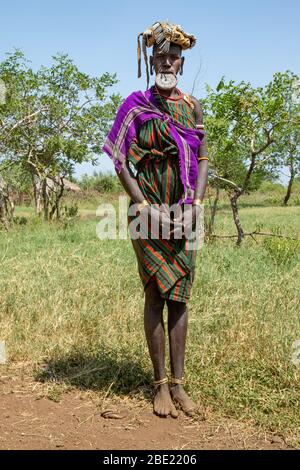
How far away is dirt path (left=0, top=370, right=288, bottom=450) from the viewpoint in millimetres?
2639

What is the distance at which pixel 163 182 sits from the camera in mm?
2957

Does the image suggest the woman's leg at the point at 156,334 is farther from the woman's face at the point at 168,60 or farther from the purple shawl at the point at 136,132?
the woman's face at the point at 168,60

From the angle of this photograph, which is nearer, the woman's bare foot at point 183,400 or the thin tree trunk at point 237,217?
the woman's bare foot at point 183,400

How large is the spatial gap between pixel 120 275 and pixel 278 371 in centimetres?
240

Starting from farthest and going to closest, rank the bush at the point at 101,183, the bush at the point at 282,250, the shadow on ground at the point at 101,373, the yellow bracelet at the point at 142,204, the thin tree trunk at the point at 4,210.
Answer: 1. the bush at the point at 101,183
2. the thin tree trunk at the point at 4,210
3. the bush at the point at 282,250
4. the shadow on ground at the point at 101,373
5. the yellow bracelet at the point at 142,204

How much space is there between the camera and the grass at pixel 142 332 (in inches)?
122

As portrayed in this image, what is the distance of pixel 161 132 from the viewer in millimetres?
2910

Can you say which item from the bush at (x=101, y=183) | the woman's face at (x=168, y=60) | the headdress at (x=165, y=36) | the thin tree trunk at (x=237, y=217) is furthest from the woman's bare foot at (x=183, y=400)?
the bush at (x=101, y=183)

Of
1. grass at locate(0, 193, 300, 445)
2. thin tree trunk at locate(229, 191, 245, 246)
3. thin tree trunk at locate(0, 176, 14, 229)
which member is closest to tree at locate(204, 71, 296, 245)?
thin tree trunk at locate(229, 191, 245, 246)

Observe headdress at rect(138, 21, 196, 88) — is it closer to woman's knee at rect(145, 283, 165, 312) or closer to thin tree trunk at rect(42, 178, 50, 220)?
woman's knee at rect(145, 283, 165, 312)

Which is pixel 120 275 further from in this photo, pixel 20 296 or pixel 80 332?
pixel 80 332

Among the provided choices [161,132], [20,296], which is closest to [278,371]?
[161,132]

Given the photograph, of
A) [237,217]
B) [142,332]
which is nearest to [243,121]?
[237,217]

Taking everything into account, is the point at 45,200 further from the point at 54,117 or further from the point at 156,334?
the point at 156,334
